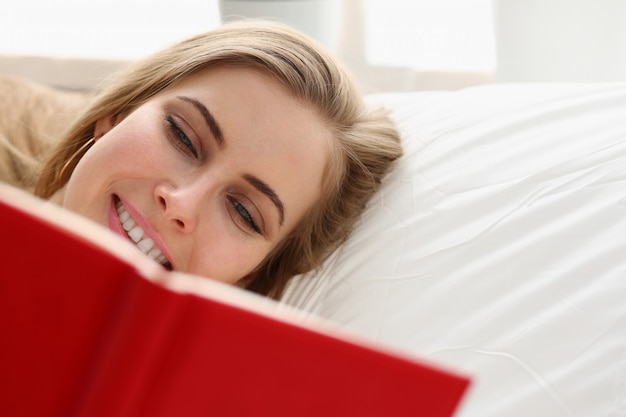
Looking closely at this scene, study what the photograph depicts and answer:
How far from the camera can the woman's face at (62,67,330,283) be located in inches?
33.9

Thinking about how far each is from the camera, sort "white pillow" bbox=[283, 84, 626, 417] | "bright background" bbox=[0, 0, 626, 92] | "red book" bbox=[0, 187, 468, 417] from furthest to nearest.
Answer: "bright background" bbox=[0, 0, 626, 92] < "white pillow" bbox=[283, 84, 626, 417] < "red book" bbox=[0, 187, 468, 417]

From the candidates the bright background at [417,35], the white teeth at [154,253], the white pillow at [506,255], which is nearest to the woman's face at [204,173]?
the white teeth at [154,253]

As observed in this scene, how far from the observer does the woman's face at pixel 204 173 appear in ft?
2.83

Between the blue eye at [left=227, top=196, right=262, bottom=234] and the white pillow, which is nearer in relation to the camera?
the white pillow

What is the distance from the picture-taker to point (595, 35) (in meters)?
1.60

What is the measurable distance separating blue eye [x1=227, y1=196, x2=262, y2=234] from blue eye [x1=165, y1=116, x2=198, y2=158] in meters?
0.07

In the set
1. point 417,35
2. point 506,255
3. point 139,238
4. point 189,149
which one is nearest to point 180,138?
point 189,149

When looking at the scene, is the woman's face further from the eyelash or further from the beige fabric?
the beige fabric

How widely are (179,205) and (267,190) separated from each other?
0.12 metres

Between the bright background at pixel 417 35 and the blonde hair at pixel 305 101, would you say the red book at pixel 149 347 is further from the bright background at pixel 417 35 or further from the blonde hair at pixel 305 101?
the bright background at pixel 417 35

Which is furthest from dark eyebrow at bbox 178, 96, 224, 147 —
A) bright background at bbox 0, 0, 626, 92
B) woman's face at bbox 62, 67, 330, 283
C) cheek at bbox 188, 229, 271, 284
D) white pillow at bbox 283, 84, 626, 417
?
bright background at bbox 0, 0, 626, 92

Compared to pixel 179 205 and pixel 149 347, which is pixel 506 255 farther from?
pixel 149 347

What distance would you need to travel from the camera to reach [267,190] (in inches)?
35.9

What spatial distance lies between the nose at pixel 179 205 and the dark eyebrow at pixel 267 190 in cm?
7
